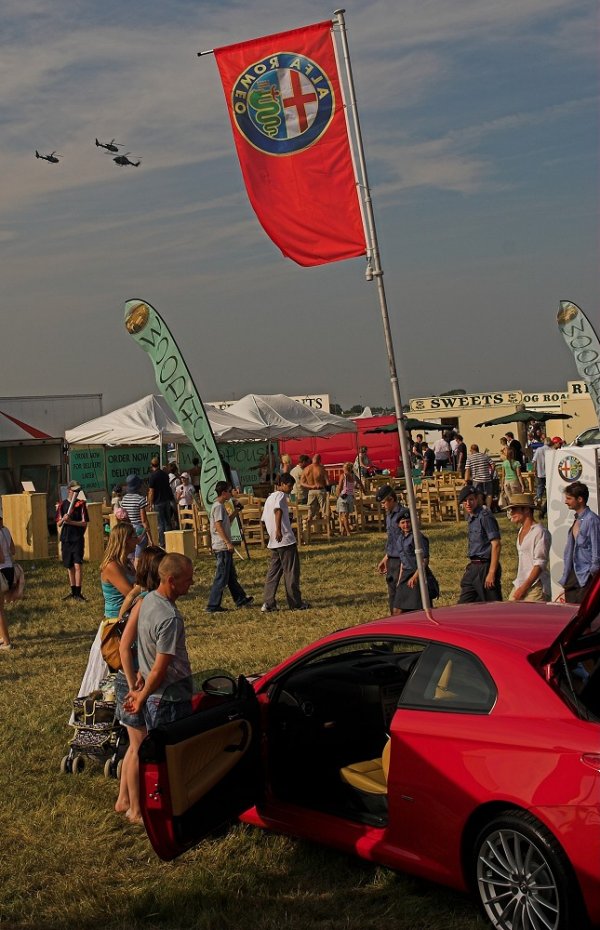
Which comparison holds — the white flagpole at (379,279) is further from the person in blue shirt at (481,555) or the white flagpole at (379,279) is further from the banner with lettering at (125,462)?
the banner with lettering at (125,462)

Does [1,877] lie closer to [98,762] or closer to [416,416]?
[98,762]

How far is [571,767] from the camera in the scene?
434 cm

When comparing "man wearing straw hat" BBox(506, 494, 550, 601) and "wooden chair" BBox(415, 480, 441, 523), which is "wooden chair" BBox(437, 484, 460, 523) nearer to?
"wooden chair" BBox(415, 480, 441, 523)

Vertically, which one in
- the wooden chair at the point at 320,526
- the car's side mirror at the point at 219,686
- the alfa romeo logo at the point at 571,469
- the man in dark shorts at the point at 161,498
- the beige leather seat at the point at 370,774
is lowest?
the beige leather seat at the point at 370,774

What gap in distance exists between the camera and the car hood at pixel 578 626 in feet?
15.2

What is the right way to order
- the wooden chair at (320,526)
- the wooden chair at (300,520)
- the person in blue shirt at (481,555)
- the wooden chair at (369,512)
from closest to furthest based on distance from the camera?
the person in blue shirt at (481,555) < the wooden chair at (300,520) < the wooden chair at (320,526) < the wooden chair at (369,512)

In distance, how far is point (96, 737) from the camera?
7707 millimetres

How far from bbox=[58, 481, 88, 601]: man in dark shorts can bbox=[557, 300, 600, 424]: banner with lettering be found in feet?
44.3

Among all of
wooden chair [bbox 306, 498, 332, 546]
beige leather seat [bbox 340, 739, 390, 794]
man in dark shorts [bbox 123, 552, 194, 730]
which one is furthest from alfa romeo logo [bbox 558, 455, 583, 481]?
wooden chair [bbox 306, 498, 332, 546]

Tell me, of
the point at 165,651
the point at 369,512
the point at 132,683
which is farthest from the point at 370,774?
the point at 369,512

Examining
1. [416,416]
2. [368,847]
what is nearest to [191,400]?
[368,847]

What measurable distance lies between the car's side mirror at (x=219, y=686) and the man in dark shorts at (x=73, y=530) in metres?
10.7

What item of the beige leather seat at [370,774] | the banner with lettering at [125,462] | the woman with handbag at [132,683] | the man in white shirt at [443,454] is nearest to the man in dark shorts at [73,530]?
the woman with handbag at [132,683]

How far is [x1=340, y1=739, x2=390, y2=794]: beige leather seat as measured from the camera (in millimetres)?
5579
